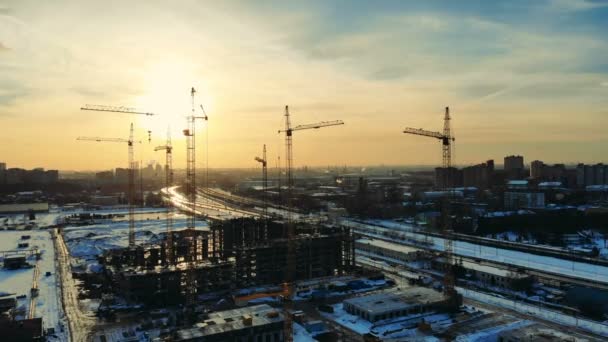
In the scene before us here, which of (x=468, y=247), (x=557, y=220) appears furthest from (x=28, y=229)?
(x=557, y=220)

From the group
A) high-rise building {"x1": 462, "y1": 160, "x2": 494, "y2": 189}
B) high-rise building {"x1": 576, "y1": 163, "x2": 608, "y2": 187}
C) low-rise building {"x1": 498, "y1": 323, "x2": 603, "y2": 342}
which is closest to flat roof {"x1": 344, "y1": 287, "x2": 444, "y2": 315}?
low-rise building {"x1": 498, "y1": 323, "x2": 603, "y2": 342}

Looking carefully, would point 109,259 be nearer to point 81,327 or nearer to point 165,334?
point 81,327

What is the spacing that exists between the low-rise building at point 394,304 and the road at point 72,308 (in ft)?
26.9

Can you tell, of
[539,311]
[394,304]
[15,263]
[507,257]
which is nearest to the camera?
[539,311]

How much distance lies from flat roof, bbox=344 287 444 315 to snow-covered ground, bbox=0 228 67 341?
9.04 meters

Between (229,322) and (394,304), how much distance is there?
225 inches

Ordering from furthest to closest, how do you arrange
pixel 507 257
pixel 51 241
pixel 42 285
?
pixel 51 241 < pixel 507 257 < pixel 42 285

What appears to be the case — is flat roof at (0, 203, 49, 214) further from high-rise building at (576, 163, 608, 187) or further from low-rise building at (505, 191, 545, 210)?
high-rise building at (576, 163, 608, 187)

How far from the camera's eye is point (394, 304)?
1527 centimetres

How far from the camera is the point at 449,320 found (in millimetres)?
14586

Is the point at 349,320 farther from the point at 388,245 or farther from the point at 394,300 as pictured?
the point at 388,245

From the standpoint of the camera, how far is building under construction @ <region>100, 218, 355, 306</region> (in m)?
17.0

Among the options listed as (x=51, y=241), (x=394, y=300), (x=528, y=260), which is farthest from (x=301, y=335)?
(x=51, y=241)

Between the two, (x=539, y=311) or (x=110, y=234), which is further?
(x=110, y=234)
